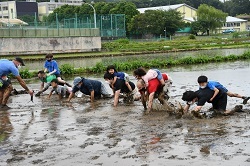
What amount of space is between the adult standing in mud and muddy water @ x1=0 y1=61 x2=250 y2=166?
78 cm

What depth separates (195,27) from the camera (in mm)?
81438

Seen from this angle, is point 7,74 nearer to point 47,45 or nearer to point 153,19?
point 47,45

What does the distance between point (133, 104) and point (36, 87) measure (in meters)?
7.77

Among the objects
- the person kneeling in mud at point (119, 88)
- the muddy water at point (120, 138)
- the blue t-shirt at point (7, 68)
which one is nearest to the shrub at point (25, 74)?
the blue t-shirt at point (7, 68)

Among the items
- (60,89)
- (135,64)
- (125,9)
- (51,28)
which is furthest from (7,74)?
(125,9)

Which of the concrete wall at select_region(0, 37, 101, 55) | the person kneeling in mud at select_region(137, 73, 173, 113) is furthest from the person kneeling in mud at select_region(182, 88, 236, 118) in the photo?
the concrete wall at select_region(0, 37, 101, 55)

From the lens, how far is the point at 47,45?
44.6 meters

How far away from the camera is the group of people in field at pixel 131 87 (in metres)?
9.08

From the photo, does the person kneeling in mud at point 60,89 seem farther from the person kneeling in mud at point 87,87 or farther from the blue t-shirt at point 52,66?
the person kneeling in mud at point 87,87

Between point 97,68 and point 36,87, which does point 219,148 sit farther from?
point 97,68

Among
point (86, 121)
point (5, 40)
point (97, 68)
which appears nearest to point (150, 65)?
point (97, 68)

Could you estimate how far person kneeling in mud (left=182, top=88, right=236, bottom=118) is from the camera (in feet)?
29.2

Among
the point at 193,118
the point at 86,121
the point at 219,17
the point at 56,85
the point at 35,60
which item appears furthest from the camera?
the point at 219,17

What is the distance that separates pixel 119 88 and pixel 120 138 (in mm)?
4256
